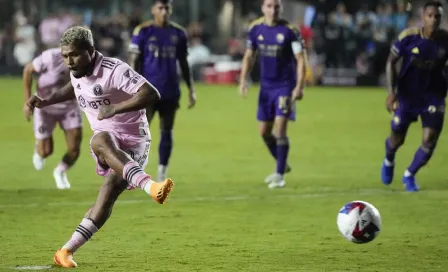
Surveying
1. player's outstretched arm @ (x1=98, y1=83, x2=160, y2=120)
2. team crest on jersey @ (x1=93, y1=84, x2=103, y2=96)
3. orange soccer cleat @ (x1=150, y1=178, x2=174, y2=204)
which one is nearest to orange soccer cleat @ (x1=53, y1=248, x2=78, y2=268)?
orange soccer cleat @ (x1=150, y1=178, x2=174, y2=204)

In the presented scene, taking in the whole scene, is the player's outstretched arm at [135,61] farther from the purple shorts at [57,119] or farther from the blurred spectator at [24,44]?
the blurred spectator at [24,44]

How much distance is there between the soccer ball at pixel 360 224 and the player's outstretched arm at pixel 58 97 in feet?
8.23

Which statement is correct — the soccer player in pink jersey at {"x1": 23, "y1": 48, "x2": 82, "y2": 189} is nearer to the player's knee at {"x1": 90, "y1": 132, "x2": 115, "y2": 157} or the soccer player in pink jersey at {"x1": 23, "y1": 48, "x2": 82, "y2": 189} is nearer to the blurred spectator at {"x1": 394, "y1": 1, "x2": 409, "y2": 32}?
the player's knee at {"x1": 90, "y1": 132, "x2": 115, "y2": 157}

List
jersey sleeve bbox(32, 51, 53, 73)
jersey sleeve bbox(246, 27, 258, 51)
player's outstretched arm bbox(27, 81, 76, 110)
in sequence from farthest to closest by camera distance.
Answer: jersey sleeve bbox(246, 27, 258, 51)
jersey sleeve bbox(32, 51, 53, 73)
player's outstretched arm bbox(27, 81, 76, 110)

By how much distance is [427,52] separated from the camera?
44.1ft

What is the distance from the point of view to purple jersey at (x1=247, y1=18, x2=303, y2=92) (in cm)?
1438

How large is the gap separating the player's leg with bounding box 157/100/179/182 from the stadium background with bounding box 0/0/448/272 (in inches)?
15.3

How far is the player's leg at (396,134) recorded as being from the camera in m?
13.8

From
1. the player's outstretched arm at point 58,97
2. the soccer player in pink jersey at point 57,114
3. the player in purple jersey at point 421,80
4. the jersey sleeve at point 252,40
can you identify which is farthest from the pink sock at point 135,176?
the jersey sleeve at point 252,40

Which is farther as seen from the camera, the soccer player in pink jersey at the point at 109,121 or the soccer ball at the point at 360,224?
the soccer ball at the point at 360,224

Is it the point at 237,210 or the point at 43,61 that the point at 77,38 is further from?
the point at 43,61

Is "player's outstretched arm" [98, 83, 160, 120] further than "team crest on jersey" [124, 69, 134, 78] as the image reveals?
No

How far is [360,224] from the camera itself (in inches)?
368

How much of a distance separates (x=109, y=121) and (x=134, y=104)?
45 centimetres
